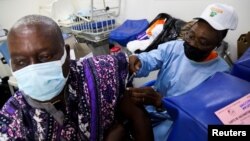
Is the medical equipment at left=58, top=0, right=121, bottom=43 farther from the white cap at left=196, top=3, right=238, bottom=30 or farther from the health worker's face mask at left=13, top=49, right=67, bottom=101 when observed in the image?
the health worker's face mask at left=13, top=49, right=67, bottom=101

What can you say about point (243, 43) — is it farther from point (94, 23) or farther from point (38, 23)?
point (94, 23)

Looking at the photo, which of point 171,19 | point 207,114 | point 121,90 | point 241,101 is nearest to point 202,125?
point 207,114

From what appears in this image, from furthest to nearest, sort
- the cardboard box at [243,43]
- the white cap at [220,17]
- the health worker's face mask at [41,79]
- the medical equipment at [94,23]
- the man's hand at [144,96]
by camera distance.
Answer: the medical equipment at [94,23] < the cardboard box at [243,43] < the white cap at [220,17] < the man's hand at [144,96] < the health worker's face mask at [41,79]

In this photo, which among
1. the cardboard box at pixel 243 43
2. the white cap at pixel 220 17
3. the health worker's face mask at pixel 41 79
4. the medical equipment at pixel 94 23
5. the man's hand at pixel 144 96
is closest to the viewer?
the health worker's face mask at pixel 41 79

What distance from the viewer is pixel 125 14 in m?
2.71

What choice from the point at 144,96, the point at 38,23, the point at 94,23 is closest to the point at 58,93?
the point at 38,23

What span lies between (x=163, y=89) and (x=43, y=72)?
754 millimetres

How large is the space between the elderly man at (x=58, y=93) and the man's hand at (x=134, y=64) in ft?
0.20

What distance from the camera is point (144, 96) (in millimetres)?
1061

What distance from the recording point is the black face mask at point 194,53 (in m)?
1.26

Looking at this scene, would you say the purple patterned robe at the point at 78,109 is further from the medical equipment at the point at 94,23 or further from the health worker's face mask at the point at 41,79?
the medical equipment at the point at 94,23

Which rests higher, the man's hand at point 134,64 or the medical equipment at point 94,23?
the man's hand at point 134,64

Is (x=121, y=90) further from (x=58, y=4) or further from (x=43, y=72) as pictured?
(x=58, y=4)

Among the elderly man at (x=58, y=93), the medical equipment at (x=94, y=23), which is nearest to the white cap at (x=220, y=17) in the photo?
the elderly man at (x=58, y=93)
